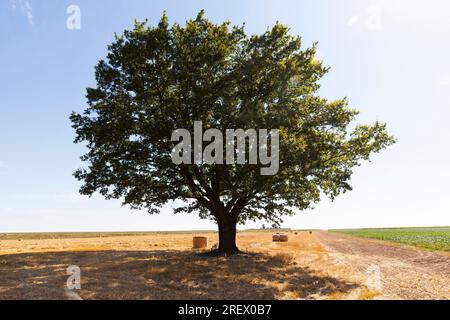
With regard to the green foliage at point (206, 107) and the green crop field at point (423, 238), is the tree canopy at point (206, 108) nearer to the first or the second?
the green foliage at point (206, 107)

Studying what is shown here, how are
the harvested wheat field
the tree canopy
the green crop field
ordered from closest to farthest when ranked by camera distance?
the harvested wheat field → the tree canopy → the green crop field

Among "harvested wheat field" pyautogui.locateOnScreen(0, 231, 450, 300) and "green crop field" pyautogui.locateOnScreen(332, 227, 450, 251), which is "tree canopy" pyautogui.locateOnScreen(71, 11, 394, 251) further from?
"green crop field" pyautogui.locateOnScreen(332, 227, 450, 251)

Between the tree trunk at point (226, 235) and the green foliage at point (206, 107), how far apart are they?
2512 millimetres

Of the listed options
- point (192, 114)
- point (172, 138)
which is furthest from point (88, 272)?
point (192, 114)

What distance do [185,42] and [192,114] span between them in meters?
5.35

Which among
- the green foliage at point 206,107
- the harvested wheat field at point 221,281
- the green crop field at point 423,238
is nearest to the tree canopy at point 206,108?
the green foliage at point 206,107

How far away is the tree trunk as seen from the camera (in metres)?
32.6

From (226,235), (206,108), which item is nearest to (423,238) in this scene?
(226,235)

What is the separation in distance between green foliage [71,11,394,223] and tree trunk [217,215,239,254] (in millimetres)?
2512

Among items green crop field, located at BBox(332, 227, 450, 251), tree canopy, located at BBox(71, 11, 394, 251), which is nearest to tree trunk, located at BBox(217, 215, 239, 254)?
tree canopy, located at BBox(71, 11, 394, 251)

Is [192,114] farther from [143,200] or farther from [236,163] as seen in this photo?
[143,200]

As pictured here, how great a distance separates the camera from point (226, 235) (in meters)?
32.8

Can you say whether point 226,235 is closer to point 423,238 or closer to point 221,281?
point 221,281
